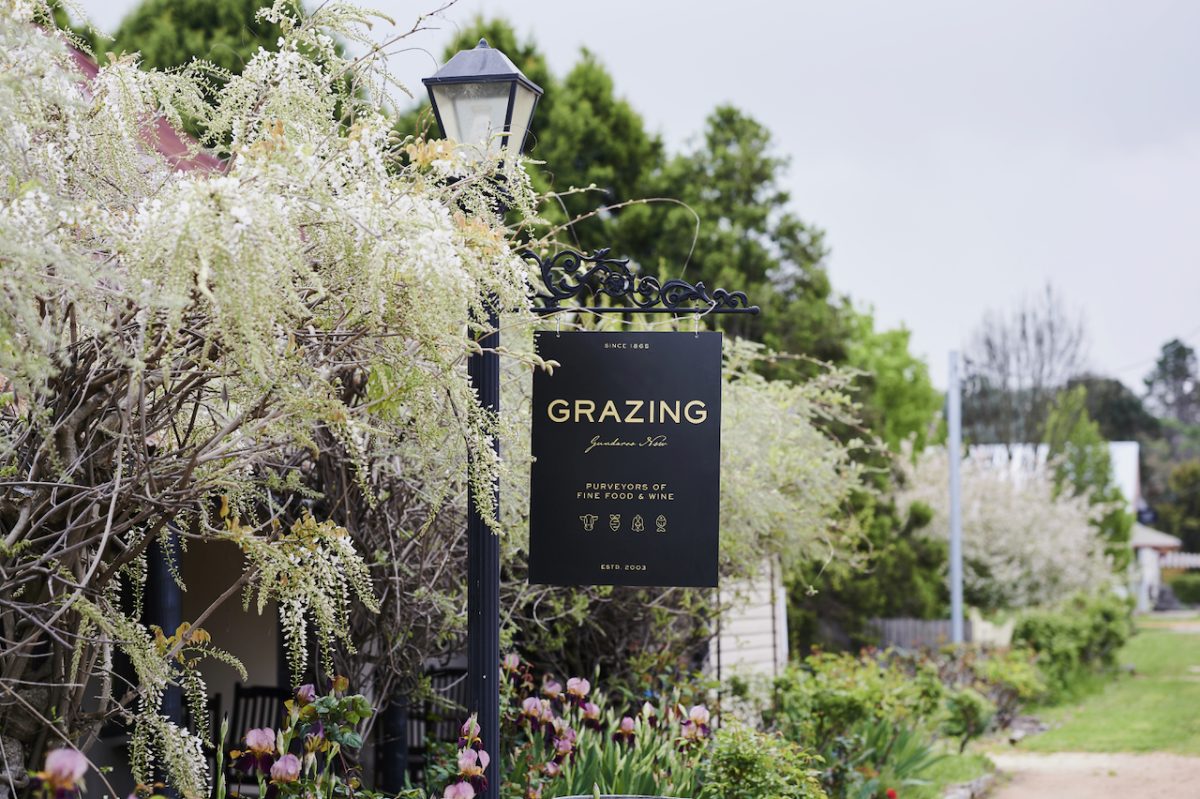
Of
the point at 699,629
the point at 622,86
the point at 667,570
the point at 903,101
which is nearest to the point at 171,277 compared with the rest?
the point at 667,570

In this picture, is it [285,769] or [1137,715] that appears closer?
[285,769]

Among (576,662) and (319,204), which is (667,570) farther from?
(576,662)

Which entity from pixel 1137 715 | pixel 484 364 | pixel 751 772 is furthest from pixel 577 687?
pixel 1137 715

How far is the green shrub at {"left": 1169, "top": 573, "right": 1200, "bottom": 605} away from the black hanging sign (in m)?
51.3

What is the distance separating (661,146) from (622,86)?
1.33 m

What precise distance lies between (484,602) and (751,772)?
2085 millimetres

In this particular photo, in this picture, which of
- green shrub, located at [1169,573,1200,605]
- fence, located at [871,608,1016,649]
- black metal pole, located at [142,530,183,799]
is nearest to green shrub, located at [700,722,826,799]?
black metal pole, located at [142,530,183,799]

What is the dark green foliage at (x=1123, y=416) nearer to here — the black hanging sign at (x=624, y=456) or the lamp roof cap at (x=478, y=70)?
the black hanging sign at (x=624, y=456)

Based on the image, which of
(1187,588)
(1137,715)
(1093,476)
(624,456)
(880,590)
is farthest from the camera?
(1187,588)

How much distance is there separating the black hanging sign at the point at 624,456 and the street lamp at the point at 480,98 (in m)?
0.84

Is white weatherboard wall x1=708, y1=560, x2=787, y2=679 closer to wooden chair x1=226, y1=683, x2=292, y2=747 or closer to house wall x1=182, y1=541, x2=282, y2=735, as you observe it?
house wall x1=182, y1=541, x2=282, y2=735

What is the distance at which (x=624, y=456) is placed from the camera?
5.03 meters

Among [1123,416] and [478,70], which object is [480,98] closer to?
[478,70]

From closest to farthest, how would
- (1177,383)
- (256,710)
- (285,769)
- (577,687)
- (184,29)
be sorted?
(285,769)
(577,687)
(256,710)
(184,29)
(1177,383)
